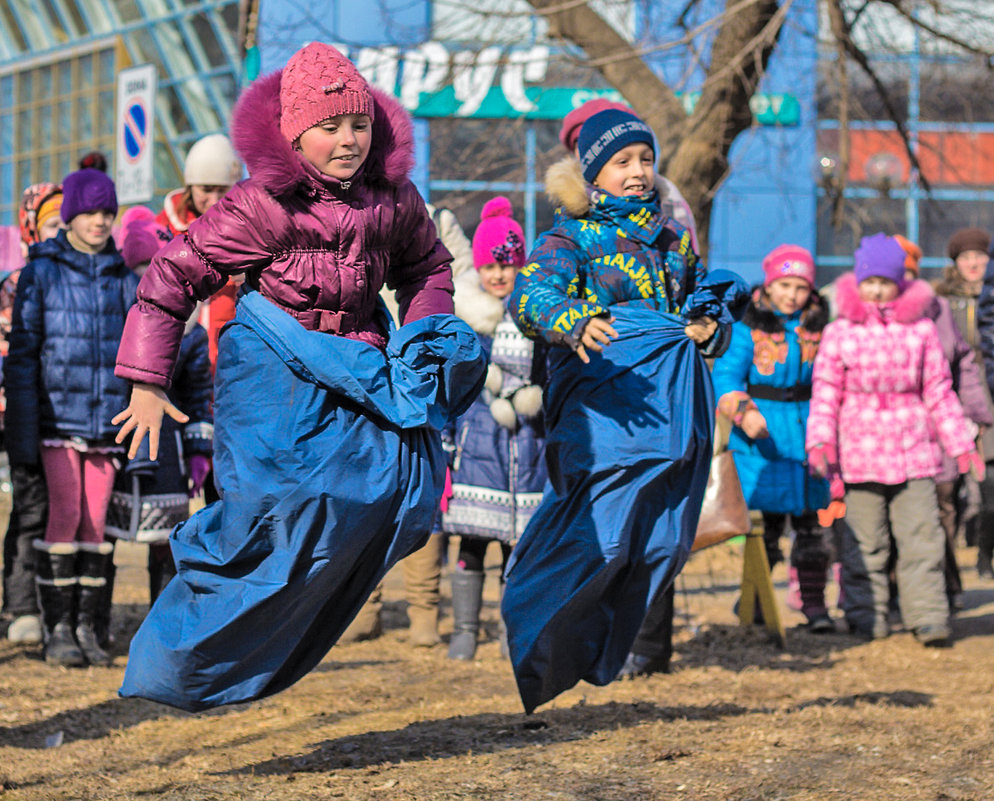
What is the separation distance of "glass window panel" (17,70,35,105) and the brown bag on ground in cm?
2121

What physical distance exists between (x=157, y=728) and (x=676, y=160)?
21.7 ft

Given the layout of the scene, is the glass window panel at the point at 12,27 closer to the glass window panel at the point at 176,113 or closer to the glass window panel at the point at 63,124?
the glass window panel at the point at 63,124

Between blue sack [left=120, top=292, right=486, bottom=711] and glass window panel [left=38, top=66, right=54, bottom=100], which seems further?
glass window panel [left=38, top=66, right=54, bottom=100]

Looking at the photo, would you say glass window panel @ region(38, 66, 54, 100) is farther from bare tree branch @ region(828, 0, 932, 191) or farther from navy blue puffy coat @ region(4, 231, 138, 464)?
navy blue puffy coat @ region(4, 231, 138, 464)

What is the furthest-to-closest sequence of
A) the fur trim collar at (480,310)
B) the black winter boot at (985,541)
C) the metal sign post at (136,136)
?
the metal sign post at (136,136) < the black winter boot at (985,541) < the fur trim collar at (480,310)

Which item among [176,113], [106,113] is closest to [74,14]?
[106,113]

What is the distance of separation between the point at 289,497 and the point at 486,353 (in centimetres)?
99

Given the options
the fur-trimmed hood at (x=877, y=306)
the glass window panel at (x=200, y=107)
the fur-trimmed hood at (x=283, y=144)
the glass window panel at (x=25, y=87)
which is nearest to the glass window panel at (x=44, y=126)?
the glass window panel at (x=25, y=87)

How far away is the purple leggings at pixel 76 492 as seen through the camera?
648 cm

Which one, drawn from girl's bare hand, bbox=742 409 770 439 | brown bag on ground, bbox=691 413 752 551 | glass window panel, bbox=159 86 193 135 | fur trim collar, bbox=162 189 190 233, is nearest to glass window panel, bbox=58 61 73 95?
glass window panel, bbox=159 86 193 135

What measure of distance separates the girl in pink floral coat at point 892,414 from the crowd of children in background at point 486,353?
0.01m

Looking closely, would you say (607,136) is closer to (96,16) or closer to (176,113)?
(176,113)

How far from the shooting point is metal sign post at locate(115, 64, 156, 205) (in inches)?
454

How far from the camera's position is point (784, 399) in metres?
7.67
